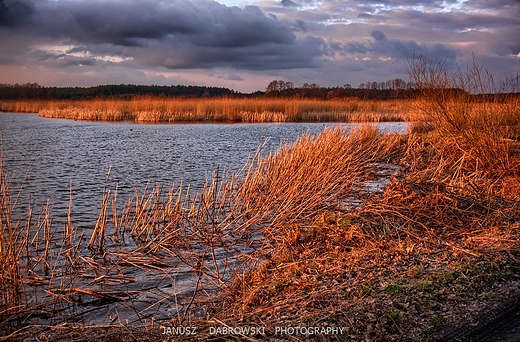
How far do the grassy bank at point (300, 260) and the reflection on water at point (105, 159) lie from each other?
123cm

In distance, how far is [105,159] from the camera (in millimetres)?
13477

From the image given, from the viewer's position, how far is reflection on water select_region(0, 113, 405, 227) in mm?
8898

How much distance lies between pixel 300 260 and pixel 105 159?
1031 centimetres

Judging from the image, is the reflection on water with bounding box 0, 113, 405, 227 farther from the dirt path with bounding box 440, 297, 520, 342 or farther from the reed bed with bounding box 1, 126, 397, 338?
the dirt path with bounding box 440, 297, 520, 342

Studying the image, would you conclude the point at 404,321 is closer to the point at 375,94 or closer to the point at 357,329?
the point at 357,329

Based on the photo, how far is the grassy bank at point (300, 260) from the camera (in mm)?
3305

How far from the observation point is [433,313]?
10.7 ft

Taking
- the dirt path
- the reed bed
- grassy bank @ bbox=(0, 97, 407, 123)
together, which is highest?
grassy bank @ bbox=(0, 97, 407, 123)

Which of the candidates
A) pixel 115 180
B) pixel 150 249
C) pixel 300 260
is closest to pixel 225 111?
pixel 115 180

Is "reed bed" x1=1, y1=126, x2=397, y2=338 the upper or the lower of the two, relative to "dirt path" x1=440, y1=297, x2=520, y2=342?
lower

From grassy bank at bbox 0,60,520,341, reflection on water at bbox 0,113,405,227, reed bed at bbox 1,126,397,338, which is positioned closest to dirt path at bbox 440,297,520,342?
grassy bank at bbox 0,60,520,341

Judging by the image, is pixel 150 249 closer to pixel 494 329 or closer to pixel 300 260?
pixel 300 260

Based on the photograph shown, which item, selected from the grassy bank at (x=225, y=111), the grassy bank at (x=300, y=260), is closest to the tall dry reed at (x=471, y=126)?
the grassy bank at (x=300, y=260)

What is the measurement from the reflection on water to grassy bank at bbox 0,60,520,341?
1232 mm
